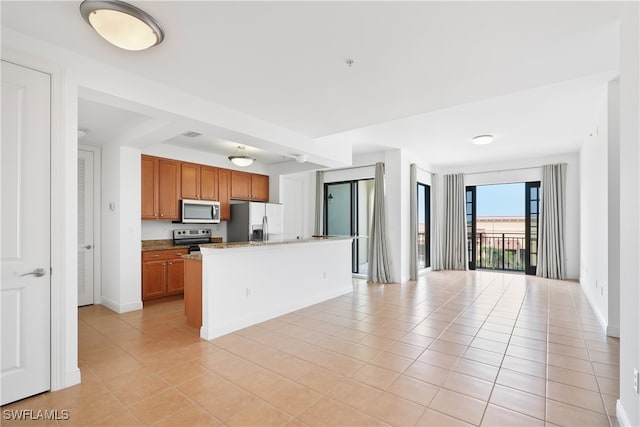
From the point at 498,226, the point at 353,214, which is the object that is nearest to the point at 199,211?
the point at 353,214

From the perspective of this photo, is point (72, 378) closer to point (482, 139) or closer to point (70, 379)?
point (70, 379)

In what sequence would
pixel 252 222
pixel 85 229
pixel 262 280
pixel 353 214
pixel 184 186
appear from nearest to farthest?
pixel 262 280 < pixel 85 229 < pixel 184 186 < pixel 252 222 < pixel 353 214

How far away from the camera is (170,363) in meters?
2.74

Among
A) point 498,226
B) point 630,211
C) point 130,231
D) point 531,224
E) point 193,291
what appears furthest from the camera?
point 498,226

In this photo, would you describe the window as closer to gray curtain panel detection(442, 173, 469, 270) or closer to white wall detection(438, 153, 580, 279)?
gray curtain panel detection(442, 173, 469, 270)

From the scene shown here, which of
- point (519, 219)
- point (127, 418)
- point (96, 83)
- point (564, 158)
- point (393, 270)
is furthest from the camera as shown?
point (519, 219)

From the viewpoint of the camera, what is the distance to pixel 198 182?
5.68 metres

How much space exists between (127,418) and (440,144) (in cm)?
591

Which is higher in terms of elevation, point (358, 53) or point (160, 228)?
point (358, 53)

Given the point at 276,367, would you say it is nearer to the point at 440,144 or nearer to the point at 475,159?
the point at 440,144

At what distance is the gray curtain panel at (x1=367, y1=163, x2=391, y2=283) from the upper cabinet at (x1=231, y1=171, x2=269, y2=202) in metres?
2.53

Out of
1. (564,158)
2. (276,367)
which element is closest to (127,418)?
(276,367)

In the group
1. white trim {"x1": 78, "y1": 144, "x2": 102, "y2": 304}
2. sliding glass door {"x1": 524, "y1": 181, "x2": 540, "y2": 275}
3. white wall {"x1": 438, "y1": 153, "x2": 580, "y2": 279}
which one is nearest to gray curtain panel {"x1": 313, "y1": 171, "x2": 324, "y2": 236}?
white wall {"x1": 438, "y1": 153, "x2": 580, "y2": 279}

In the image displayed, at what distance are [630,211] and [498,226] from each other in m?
7.04
